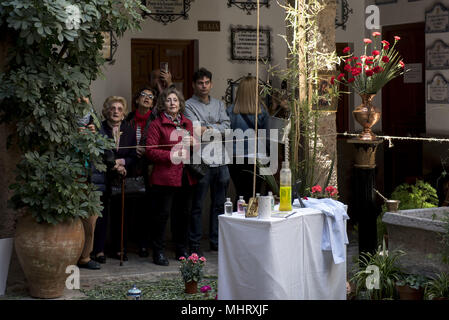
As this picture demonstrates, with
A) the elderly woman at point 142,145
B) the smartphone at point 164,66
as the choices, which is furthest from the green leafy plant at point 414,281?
the smartphone at point 164,66

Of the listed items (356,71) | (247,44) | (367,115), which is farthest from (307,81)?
(247,44)

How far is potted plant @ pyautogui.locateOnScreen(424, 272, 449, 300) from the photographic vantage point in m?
6.86

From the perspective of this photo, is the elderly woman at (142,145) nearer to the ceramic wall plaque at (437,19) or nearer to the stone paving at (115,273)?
the stone paving at (115,273)

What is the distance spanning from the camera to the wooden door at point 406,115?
11.6m

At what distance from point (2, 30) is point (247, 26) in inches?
150

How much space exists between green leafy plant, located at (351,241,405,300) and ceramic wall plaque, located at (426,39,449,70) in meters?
4.18

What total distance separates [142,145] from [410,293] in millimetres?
3189

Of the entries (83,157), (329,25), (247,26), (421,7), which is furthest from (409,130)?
(83,157)

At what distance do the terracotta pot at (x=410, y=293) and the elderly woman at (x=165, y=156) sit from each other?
8.44 ft

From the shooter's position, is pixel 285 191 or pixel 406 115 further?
pixel 406 115

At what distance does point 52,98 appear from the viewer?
24.9ft

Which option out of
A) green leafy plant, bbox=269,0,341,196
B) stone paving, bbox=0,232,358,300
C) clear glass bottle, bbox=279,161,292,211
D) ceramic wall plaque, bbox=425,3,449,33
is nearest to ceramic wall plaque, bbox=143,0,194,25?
green leafy plant, bbox=269,0,341,196

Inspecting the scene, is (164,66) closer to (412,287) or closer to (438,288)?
(412,287)

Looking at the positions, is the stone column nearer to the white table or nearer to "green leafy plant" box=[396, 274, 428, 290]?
"green leafy plant" box=[396, 274, 428, 290]
